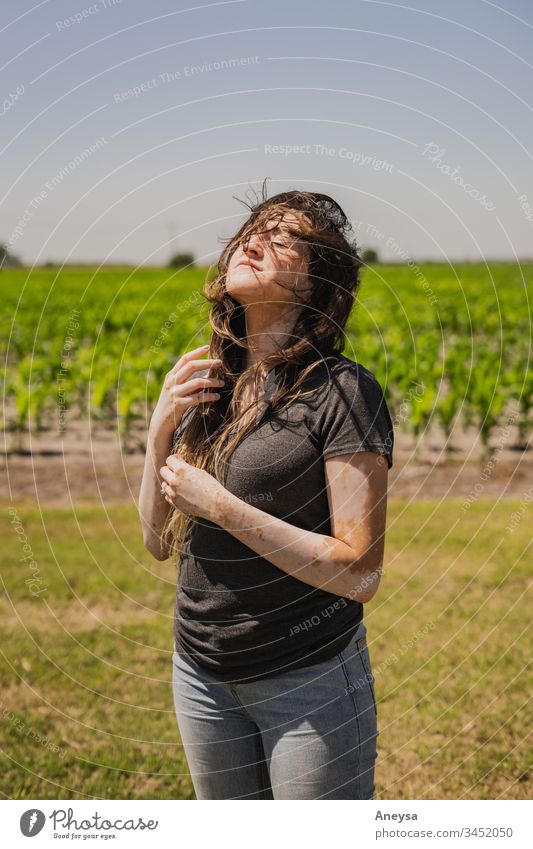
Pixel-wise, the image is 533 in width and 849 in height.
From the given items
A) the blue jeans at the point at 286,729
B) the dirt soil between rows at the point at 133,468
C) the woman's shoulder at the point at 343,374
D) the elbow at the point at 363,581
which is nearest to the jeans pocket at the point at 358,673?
the blue jeans at the point at 286,729

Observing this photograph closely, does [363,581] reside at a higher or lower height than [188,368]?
lower

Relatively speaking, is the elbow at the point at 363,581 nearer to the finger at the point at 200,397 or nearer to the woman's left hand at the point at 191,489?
the woman's left hand at the point at 191,489

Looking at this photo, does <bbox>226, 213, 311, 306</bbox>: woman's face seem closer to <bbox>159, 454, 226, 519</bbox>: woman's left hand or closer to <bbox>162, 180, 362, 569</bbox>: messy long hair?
<bbox>162, 180, 362, 569</bbox>: messy long hair

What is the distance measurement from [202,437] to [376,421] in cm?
47

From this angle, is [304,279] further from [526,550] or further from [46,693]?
[526,550]

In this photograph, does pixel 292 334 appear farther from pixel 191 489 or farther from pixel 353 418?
pixel 191 489

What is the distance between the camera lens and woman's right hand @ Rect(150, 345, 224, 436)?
6.48 ft

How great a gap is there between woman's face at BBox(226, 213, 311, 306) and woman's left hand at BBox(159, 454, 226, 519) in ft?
1.38

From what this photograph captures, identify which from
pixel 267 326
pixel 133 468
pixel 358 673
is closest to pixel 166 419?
pixel 267 326

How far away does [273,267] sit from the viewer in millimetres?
1918

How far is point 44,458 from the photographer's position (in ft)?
30.3

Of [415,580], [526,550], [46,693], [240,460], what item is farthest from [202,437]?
[526,550]

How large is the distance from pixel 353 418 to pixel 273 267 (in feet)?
1.30

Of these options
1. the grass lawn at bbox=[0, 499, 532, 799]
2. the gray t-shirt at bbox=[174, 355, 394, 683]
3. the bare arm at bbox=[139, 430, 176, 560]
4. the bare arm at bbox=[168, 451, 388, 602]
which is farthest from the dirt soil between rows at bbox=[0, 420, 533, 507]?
the bare arm at bbox=[168, 451, 388, 602]
